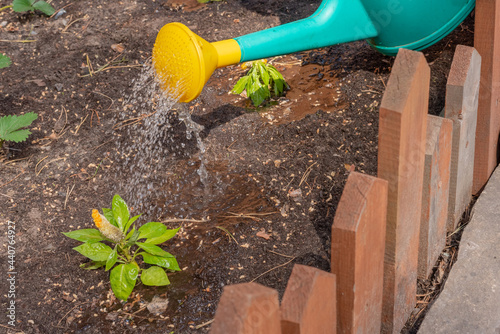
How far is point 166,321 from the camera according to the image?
1858 mm

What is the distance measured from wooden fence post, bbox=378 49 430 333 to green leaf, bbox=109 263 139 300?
86 cm

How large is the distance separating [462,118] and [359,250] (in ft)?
2.22

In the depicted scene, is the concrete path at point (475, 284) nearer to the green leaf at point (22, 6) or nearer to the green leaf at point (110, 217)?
the green leaf at point (110, 217)

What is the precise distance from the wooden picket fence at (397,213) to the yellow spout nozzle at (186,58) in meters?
0.90

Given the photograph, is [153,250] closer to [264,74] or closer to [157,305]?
[157,305]

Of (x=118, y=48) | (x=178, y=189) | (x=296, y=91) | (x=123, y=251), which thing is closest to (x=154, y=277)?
(x=123, y=251)

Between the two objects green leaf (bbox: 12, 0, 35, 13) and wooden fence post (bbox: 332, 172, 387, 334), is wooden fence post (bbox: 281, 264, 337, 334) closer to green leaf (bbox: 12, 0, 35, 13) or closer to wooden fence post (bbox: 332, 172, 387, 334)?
wooden fence post (bbox: 332, 172, 387, 334)

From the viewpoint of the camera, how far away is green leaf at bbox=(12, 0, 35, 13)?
343cm

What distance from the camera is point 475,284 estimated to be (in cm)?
171

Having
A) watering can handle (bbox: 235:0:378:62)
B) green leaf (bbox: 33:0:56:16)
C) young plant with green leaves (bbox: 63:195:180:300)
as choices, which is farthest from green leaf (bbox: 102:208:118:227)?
green leaf (bbox: 33:0:56:16)

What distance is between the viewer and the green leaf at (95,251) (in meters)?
1.94

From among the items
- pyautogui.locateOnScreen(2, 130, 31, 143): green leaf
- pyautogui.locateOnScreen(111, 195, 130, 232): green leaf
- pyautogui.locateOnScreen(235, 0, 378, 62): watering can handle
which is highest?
pyautogui.locateOnScreen(235, 0, 378, 62): watering can handle

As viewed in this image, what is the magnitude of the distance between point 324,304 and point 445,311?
2.32 feet

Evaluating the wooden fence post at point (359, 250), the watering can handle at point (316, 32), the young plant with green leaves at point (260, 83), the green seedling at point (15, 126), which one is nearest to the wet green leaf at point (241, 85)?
the young plant with green leaves at point (260, 83)
